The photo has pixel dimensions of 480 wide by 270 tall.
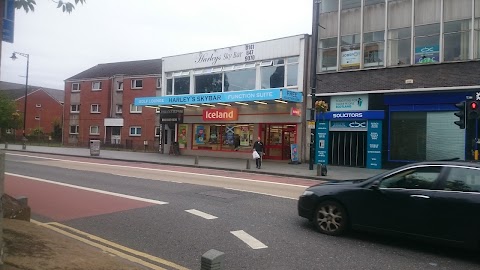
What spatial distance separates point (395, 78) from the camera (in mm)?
20625

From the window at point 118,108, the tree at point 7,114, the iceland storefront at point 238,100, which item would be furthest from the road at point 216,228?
the tree at point 7,114

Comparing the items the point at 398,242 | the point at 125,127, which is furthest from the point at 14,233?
the point at 125,127

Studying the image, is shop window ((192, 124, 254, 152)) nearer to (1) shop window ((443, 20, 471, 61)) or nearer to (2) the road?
(1) shop window ((443, 20, 471, 61))

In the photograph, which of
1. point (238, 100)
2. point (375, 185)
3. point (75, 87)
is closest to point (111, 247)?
point (375, 185)

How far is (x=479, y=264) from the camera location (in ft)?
18.5

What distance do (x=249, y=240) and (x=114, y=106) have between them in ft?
139

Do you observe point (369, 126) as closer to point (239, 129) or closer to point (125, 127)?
point (239, 129)

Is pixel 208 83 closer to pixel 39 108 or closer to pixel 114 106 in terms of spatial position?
pixel 114 106

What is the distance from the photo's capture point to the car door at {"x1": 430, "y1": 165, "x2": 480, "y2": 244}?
5.56 m

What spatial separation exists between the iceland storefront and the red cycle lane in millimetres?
13174

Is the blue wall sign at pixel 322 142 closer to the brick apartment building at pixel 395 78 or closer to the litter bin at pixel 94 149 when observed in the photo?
the brick apartment building at pixel 395 78

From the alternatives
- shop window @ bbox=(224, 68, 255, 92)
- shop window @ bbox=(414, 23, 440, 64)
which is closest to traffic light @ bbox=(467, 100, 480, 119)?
shop window @ bbox=(414, 23, 440, 64)

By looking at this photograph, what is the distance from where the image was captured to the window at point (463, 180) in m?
5.72

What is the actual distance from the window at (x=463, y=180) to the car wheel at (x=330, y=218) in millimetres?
1715
